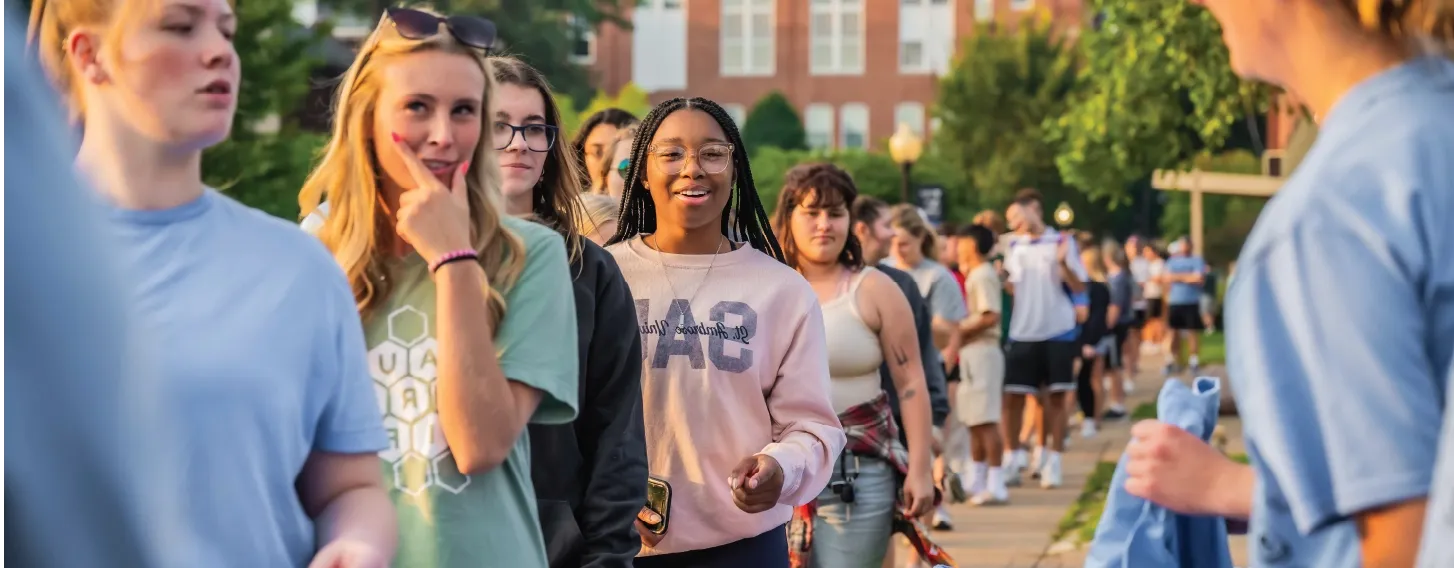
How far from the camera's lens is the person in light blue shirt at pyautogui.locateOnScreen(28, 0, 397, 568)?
7.27 ft

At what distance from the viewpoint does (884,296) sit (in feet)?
22.7

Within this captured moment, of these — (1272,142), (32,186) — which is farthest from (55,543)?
(1272,142)

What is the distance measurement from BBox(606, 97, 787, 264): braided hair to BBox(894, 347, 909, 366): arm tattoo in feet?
6.10

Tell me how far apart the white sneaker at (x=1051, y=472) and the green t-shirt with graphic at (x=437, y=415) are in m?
11.4

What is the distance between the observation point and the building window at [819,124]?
86.6m

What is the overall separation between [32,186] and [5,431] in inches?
6.9

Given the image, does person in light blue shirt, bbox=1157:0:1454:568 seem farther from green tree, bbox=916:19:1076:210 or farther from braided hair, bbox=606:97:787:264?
green tree, bbox=916:19:1076:210

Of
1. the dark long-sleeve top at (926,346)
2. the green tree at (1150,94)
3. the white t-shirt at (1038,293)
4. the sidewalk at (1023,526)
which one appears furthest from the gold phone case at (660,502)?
the green tree at (1150,94)

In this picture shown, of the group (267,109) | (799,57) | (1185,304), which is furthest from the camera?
(799,57)

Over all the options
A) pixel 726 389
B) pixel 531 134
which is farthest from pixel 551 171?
pixel 726 389

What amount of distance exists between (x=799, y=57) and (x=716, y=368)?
81.9m

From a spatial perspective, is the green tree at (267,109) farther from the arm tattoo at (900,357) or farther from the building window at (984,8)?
the building window at (984,8)

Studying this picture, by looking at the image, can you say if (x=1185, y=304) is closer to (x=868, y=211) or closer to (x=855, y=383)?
(x=868, y=211)

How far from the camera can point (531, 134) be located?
3.96 m
